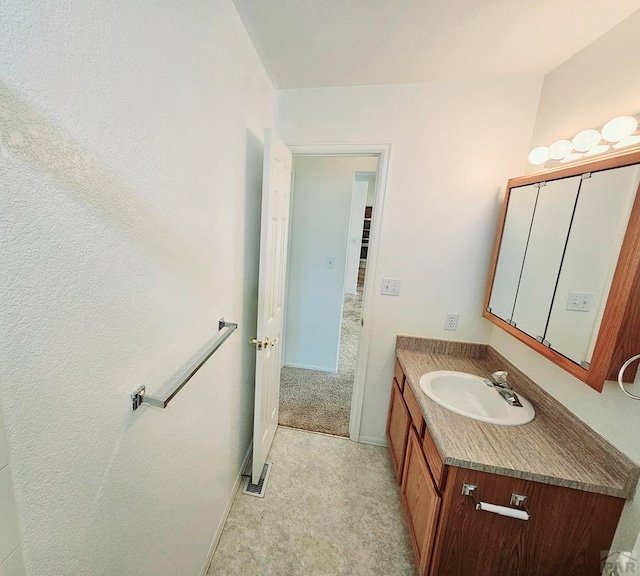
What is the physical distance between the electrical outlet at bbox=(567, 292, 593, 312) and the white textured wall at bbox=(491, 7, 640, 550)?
285 millimetres

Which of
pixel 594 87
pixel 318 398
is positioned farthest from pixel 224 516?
pixel 594 87

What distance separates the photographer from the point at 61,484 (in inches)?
21.6

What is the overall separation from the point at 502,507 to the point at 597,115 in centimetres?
161

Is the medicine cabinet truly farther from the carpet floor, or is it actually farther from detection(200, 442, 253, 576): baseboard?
detection(200, 442, 253, 576): baseboard

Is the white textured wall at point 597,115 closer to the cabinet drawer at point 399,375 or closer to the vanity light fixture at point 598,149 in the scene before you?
the vanity light fixture at point 598,149

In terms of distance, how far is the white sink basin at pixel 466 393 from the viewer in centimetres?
139

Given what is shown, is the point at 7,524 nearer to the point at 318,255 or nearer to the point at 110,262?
the point at 110,262

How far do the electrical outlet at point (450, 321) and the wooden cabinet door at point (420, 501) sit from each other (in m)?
0.72

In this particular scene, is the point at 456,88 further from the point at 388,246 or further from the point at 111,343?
the point at 111,343

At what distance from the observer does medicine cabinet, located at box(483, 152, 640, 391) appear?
93cm

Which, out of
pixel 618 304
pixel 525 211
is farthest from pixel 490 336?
pixel 618 304

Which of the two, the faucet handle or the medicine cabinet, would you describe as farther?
the faucet handle

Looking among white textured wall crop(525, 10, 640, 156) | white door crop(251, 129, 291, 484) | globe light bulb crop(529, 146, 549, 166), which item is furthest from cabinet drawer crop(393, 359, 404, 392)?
white textured wall crop(525, 10, 640, 156)

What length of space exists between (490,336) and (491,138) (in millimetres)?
1207
